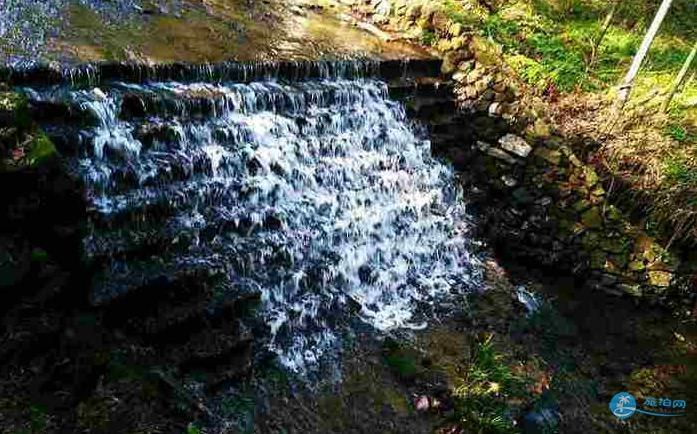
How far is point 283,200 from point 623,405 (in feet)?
15.7

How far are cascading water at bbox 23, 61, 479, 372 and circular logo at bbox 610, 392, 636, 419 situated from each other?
230 cm

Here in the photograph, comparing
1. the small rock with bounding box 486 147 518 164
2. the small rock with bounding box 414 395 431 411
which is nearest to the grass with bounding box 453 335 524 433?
the small rock with bounding box 414 395 431 411

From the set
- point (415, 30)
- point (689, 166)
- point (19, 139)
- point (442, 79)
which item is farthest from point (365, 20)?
point (19, 139)

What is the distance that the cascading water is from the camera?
535cm

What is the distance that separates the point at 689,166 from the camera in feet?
26.9

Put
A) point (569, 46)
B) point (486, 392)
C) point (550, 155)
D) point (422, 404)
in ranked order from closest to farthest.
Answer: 1. point (422, 404)
2. point (486, 392)
3. point (550, 155)
4. point (569, 46)

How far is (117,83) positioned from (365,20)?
5.58 meters

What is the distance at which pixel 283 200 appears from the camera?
21.4 feet

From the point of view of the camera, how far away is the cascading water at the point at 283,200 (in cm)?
535

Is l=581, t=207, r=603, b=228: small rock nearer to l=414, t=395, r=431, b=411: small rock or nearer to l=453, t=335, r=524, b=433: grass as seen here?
l=453, t=335, r=524, b=433: grass

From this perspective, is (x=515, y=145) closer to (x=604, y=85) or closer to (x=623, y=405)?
(x=604, y=85)

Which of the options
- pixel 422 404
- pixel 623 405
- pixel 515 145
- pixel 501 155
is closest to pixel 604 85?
→ pixel 515 145

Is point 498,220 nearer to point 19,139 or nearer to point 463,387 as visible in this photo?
point 463,387

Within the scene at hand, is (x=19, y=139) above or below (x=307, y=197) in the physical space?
above
